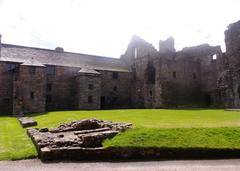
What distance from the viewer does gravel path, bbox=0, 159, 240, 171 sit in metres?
10.9

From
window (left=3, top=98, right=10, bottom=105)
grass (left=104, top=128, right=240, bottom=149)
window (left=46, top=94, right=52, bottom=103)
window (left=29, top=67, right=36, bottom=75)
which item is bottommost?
grass (left=104, top=128, right=240, bottom=149)

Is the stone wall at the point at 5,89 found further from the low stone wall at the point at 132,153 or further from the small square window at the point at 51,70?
the low stone wall at the point at 132,153

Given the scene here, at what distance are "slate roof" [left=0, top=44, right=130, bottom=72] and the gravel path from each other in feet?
100

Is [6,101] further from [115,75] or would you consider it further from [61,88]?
[115,75]

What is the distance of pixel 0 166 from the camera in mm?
11016

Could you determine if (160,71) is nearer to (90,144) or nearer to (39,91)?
(39,91)

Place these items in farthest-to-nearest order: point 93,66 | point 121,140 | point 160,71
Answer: point 93,66 < point 160,71 < point 121,140

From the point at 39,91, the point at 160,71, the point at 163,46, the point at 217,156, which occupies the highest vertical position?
the point at 163,46

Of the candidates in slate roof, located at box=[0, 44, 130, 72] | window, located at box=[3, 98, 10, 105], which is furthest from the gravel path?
slate roof, located at box=[0, 44, 130, 72]

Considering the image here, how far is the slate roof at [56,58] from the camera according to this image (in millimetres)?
41750

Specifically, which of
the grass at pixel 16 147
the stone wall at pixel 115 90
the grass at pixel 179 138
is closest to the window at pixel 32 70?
the stone wall at pixel 115 90

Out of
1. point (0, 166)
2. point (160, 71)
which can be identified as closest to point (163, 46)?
point (160, 71)

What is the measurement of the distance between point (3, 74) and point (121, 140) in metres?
31.1

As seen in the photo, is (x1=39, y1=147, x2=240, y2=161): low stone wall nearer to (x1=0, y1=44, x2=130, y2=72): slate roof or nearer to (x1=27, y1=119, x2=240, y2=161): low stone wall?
(x1=27, y1=119, x2=240, y2=161): low stone wall
